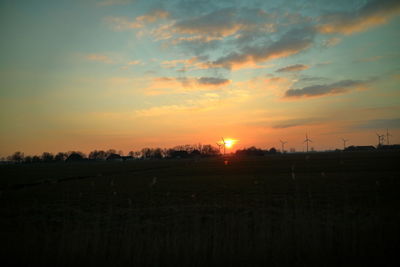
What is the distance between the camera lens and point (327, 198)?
68.8 ft

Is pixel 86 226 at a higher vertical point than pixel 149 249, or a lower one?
lower

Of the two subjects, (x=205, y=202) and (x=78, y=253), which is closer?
(x=78, y=253)

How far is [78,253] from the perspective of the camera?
22.3 feet

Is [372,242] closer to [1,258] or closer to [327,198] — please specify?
[1,258]

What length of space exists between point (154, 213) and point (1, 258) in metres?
11.2

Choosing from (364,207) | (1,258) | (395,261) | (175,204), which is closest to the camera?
(395,261)

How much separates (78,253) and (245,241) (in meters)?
4.36

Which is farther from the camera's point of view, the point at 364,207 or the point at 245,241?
the point at 364,207

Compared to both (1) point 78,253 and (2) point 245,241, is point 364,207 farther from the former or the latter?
(1) point 78,253

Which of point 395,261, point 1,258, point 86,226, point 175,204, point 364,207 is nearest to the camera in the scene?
point 395,261

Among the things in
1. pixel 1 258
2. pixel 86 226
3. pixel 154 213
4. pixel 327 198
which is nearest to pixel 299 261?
pixel 1 258

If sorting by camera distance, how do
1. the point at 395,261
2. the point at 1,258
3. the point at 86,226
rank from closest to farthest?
the point at 395,261, the point at 1,258, the point at 86,226

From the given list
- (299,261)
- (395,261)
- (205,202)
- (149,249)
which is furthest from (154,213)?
(395,261)

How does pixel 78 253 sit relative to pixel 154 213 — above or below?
above
